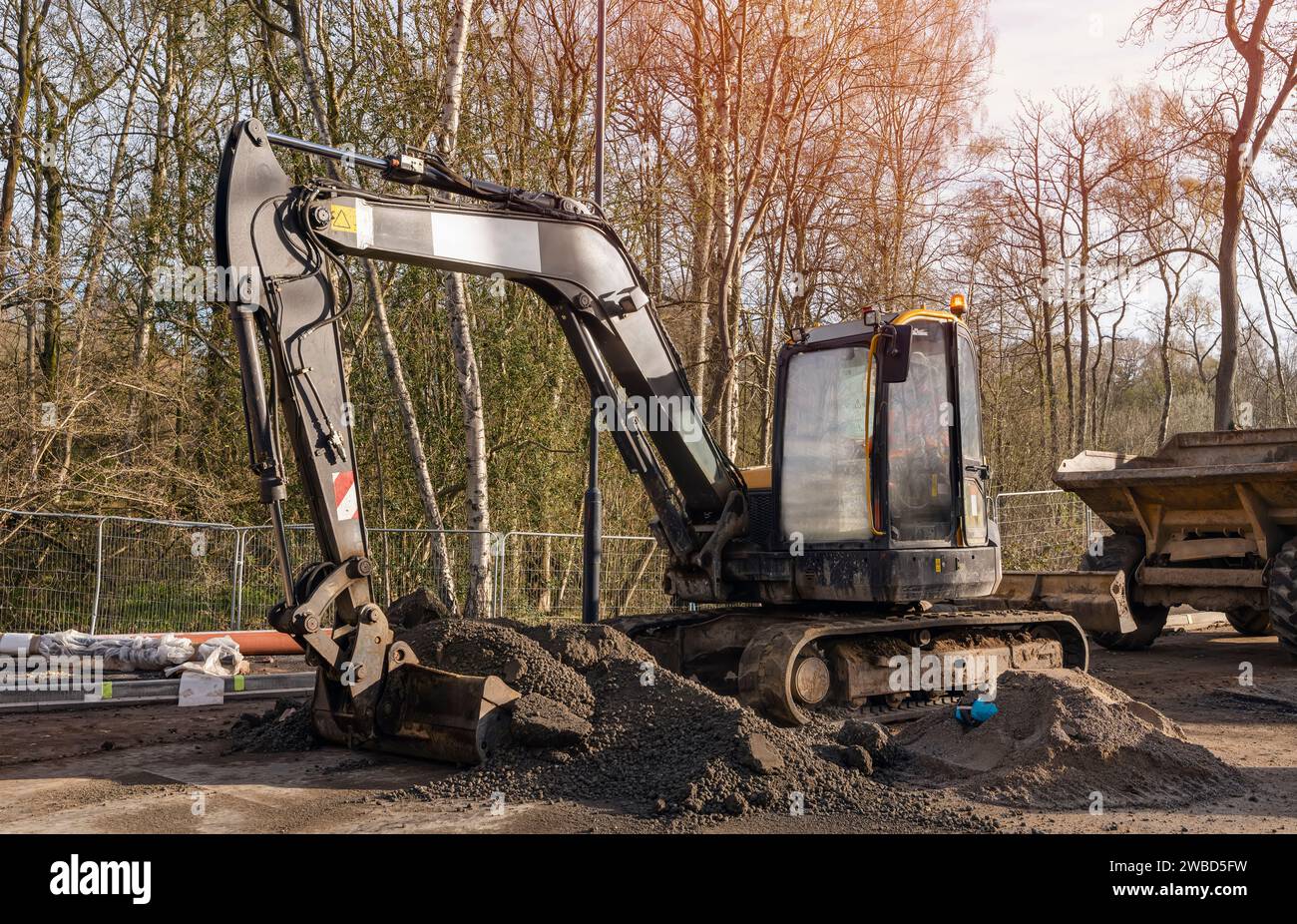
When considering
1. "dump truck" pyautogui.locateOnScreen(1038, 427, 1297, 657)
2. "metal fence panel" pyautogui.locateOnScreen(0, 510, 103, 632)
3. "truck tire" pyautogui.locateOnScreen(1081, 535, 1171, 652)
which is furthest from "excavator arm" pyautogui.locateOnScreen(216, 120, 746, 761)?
"truck tire" pyautogui.locateOnScreen(1081, 535, 1171, 652)

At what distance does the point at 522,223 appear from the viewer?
24.7 ft

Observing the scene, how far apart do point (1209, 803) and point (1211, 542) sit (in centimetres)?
660

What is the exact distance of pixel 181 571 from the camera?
13242 millimetres

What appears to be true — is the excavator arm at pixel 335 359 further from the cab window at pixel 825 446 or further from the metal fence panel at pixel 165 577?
the metal fence panel at pixel 165 577

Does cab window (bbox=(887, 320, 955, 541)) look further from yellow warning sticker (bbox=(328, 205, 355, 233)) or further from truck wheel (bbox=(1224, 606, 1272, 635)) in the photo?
truck wheel (bbox=(1224, 606, 1272, 635))

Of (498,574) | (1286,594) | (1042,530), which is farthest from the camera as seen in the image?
(1042,530)

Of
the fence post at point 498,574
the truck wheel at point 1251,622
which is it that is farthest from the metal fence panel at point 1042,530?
the fence post at point 498,574

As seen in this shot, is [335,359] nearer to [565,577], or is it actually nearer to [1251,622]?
[565,577]

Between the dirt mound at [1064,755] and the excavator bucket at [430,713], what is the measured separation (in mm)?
2332

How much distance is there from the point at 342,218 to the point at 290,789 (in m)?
3.25

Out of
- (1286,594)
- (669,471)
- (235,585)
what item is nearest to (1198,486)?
(1286,594)

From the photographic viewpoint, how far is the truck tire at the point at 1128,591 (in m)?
12.5

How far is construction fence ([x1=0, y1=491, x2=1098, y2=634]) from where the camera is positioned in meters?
12.7

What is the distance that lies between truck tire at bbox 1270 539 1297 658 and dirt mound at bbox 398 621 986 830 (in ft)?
Result: 19.4
